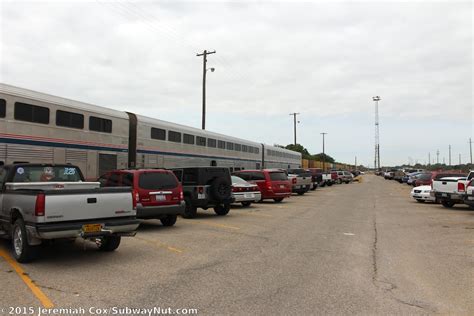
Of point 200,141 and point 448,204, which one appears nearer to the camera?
point 448,204

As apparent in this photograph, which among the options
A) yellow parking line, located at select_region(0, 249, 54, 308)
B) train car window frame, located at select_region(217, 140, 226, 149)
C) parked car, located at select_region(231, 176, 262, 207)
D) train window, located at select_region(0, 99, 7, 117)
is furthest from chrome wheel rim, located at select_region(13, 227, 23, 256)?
train car window frame, located at select_region(217, 140, 226, 149)

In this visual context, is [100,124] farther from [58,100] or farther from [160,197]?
[160,197]

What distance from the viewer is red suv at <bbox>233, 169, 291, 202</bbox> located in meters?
21.3

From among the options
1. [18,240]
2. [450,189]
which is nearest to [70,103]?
[18,240]

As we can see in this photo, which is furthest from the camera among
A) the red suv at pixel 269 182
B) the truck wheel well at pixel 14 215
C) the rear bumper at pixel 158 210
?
the red suv at pixel 269 182

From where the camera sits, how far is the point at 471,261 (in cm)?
797

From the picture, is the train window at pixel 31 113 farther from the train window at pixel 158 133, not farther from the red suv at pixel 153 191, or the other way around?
the train window at pixel 158 133

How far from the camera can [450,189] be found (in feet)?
62.2

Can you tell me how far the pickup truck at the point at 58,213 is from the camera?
7.05 metres

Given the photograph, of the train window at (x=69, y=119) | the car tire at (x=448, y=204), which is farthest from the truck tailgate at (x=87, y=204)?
the car tire at (x=448, y=204)

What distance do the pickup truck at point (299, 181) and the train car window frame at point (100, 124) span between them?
531 inches

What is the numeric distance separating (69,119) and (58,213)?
9.65 metres

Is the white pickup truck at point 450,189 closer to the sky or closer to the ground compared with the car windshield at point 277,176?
closer to the ground

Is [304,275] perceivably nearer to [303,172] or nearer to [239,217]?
[239,217]
